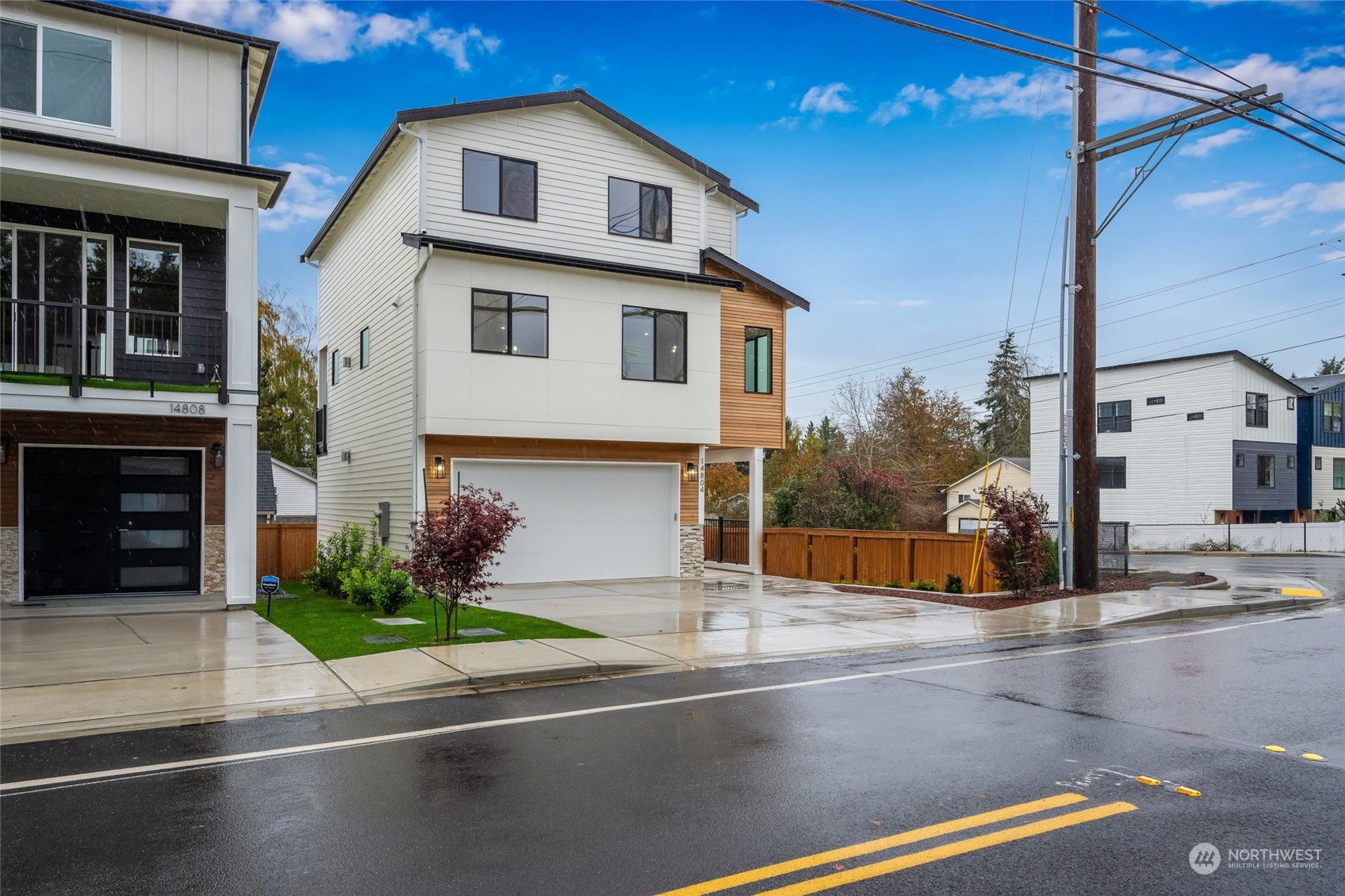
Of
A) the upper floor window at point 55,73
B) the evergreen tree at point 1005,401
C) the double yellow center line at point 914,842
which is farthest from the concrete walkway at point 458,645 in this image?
the evergreen tree at point 1005,401

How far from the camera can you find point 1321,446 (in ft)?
143

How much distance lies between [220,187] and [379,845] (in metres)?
12.4

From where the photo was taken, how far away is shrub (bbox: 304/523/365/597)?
1655 centimetres

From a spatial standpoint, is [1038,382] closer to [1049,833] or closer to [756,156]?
[756,156]

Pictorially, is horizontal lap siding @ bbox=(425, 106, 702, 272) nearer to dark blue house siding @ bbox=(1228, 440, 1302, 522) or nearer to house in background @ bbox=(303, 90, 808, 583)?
house in background @ bbox=(303, 90, 808, 583)

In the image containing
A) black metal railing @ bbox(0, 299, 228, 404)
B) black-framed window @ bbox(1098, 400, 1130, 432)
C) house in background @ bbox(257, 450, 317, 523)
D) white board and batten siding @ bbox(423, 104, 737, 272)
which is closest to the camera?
black metal railing @ bbox(0, 299, 228, 404)

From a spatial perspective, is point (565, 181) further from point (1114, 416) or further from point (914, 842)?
point (1114, 416)

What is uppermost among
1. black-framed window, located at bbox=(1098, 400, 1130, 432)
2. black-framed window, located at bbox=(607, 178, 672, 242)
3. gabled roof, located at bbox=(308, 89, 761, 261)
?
gabled roof, located at bbox=(308, 89, 761, 261)

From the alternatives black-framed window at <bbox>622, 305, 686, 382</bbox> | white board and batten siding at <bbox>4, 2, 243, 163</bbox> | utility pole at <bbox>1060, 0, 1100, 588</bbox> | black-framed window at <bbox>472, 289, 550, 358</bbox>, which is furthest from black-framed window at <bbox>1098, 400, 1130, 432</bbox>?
white board and batten siding at <bbox>4, 2, 243, 163</bbox>

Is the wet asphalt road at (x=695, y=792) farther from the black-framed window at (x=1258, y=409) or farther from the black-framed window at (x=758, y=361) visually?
the black-framed window at (x=1258, y=409)

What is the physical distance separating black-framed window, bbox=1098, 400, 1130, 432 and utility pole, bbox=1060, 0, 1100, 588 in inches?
1104

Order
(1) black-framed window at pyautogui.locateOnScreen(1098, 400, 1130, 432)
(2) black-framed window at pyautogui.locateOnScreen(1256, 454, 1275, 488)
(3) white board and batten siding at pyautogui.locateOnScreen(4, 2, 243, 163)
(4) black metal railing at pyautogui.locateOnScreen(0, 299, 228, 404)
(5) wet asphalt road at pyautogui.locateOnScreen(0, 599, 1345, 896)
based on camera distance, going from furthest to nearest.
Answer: (1) black-framed window at pyautogui.locateOnScreen(1098, 400, 1130, 432), (2) black-framed window at pyautogui.locateOnScreen(1256, 454, 1275, 488), (4) black metal railing at pyautogui.locateOnScreen(0, 299, 228, 404), (3) white board and batten siding at pyautogui.locateOnScreen(4, 2, 243, 163), (5) wet asphalt road at pyautogui.locateOnScreen(0, 599, 1345, 896)

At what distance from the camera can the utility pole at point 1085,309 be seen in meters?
17.1

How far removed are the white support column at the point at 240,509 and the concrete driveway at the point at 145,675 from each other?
50.1 inches
